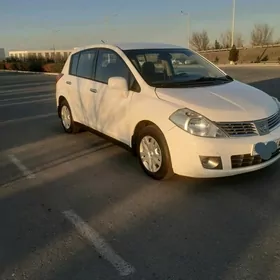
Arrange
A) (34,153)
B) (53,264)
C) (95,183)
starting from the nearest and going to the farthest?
1. (53,264)
2. (95,183)
3. (34,153)

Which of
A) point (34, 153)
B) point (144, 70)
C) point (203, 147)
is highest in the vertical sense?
point (144, 70)

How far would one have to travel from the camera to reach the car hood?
3824mm

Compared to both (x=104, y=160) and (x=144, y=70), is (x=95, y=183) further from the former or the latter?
(x=144, y=70)

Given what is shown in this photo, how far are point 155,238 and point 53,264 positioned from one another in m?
0.90

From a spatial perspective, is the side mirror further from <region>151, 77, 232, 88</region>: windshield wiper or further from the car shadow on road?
the car shadow on road

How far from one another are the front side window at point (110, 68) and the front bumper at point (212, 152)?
50.8 inches

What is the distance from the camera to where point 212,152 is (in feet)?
12.3

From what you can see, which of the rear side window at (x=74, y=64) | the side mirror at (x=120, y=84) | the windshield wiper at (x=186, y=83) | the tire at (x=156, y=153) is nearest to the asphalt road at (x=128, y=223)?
the tire at (x=156, y=153)

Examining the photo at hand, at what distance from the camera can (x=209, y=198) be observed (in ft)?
12.4

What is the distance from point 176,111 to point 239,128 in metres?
0.74

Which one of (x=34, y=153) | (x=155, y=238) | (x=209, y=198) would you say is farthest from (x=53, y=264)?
(x=34, y=153)

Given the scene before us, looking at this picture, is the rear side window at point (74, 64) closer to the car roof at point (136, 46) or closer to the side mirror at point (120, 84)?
the car roof at point (136, 46)

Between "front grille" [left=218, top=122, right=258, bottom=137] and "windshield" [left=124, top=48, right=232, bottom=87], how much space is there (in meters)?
1.04

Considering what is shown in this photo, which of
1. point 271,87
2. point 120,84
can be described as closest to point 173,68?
point 120,84
